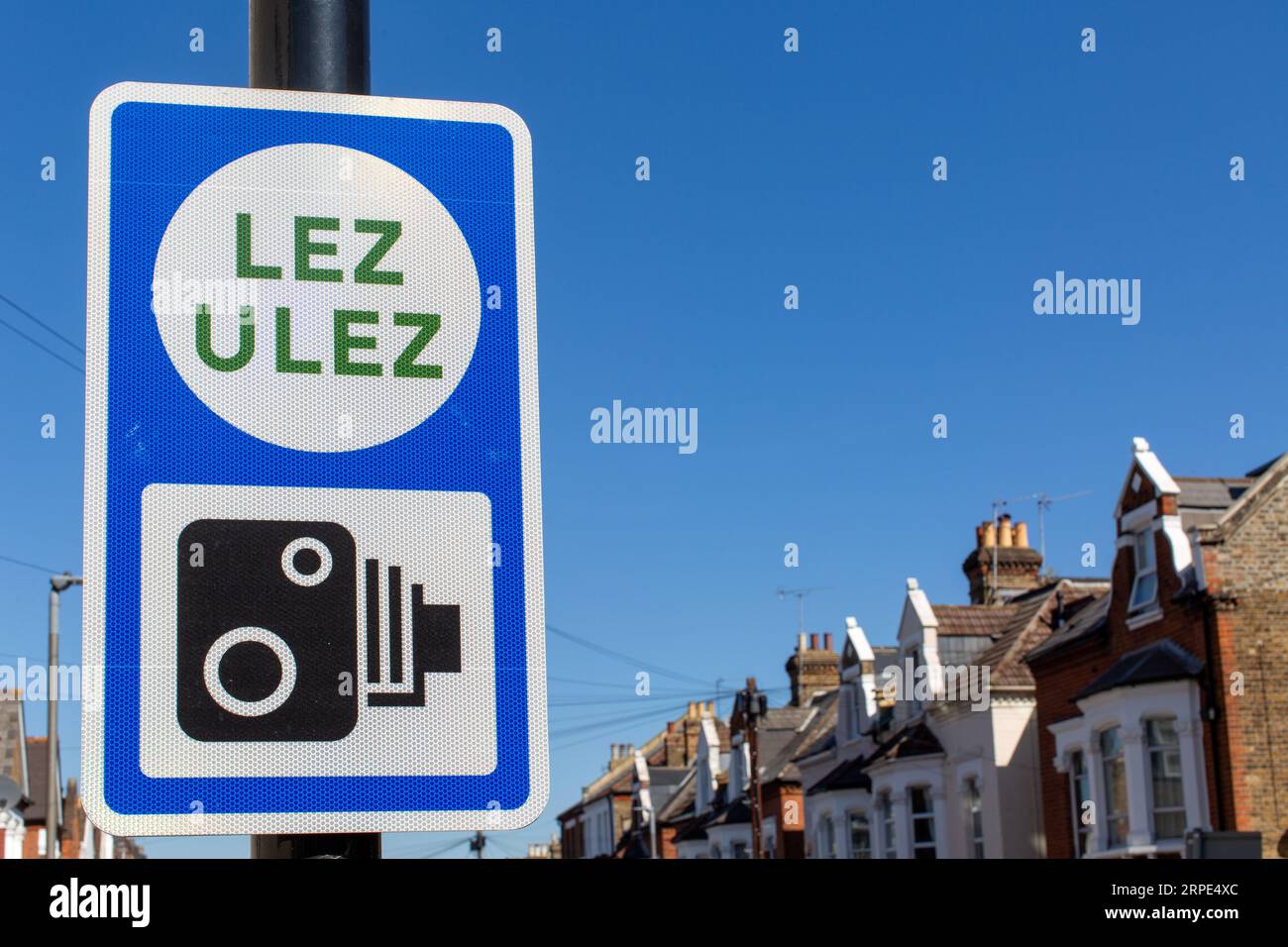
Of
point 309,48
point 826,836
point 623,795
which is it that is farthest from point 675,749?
point 309,48

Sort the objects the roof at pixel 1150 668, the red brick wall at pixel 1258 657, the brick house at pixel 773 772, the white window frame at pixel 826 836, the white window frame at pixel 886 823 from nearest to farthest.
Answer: the red brick wall at pixel 1258 657, the roof at pixel 1150 668, the white window frame at pixel 886 823, the white window frame at pixel 826 836, the brick house at pixel 773 772

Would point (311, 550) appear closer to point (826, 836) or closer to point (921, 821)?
point (921, 821)

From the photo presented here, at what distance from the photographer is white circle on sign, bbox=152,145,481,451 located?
7.12ft

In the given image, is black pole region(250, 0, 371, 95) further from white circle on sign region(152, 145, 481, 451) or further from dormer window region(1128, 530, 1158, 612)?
dormer window region(1128, 530, 1158, 612)

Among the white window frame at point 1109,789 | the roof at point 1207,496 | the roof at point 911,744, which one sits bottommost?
the white window frame at point 1109,789

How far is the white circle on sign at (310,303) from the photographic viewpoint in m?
2.17

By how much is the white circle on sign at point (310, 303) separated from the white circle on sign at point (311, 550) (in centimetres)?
14

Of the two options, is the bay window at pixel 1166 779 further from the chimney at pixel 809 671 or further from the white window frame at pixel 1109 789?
the chimney at pixel 809 671

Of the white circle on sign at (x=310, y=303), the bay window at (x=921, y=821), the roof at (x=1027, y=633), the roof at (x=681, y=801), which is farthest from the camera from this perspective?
the roof at (x=681, y=801)

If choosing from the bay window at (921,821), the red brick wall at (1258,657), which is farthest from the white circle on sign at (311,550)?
the bay window at (921,821)

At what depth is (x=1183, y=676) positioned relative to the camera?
24828mm

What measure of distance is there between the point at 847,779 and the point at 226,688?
37.7 m

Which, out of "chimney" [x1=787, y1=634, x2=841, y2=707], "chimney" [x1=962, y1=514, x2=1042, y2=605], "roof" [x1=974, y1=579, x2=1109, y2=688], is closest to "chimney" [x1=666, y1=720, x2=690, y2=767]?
"chimney" [x1=787, y1=634, x2=841, y2=707]

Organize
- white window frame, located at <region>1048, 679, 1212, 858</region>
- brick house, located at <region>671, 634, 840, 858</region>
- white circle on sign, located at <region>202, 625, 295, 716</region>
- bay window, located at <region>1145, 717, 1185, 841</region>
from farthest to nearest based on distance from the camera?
brick house, located at <region>671, 634, 840, 858</region> → bay window, located at <region>1145, 717, 1185, 841</region> → white window frame, located at <region>1048, 679, 1212, 858</region> → white circle on sign, located at <region>202, 625, 295, 716</region>
